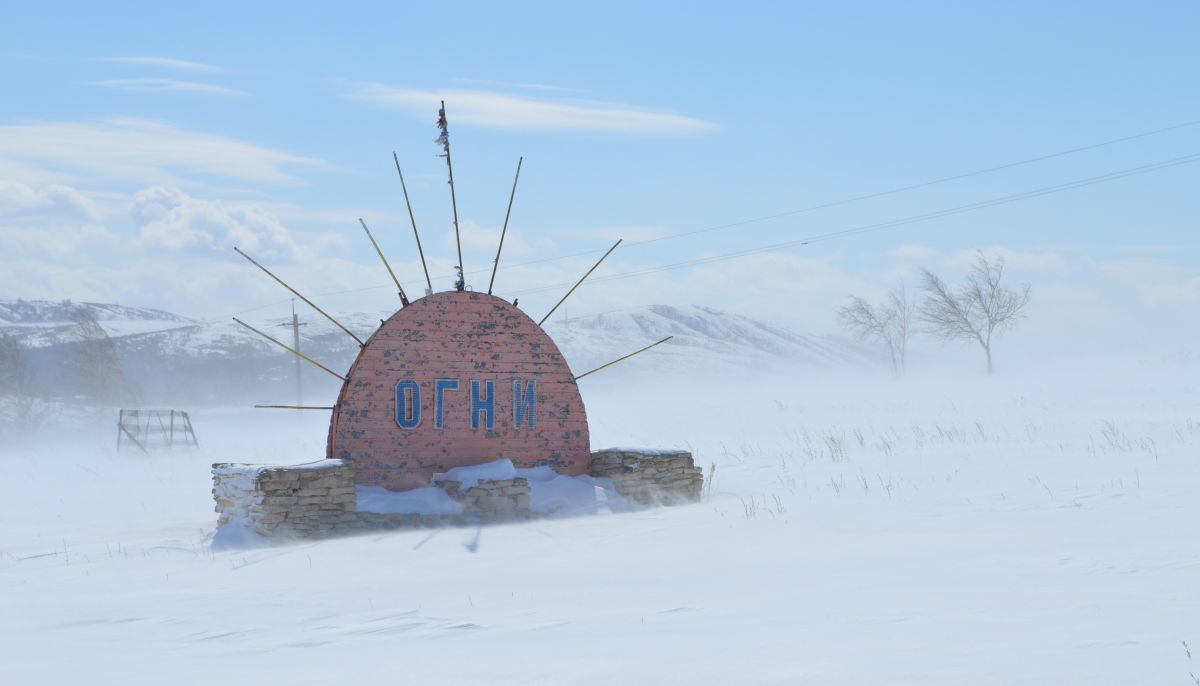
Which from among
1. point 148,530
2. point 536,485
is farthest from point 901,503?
point 148,530

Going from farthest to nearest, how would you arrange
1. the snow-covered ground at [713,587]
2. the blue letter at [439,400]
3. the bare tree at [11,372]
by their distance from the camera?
1. the bare tree at [11,372]
2. the blue letter at [439,400]
3. the snow-covered ground at [713,587]

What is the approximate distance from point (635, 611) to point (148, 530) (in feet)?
32.5

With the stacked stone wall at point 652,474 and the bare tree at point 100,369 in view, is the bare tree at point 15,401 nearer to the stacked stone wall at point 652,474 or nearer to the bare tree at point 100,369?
the bare tree at point 100,369

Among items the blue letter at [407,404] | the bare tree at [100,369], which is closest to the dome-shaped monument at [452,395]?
the blue letter at [407,404]

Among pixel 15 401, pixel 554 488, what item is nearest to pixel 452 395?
pixel 554 488

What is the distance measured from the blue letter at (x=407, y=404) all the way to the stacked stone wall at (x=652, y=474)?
3.04 metres

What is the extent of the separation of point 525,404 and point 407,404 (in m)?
1.87

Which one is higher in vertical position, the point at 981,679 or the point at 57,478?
the point at 57,478

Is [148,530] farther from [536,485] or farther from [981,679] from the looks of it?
[981,679]

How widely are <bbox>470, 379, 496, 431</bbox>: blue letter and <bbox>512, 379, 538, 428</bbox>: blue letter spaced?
1.13ft

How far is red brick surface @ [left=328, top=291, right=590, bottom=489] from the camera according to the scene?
1603cm

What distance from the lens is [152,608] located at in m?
10.3

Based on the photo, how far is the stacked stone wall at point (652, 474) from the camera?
56.4 feet

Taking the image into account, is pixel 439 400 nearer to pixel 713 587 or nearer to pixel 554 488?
pixel 554 488
